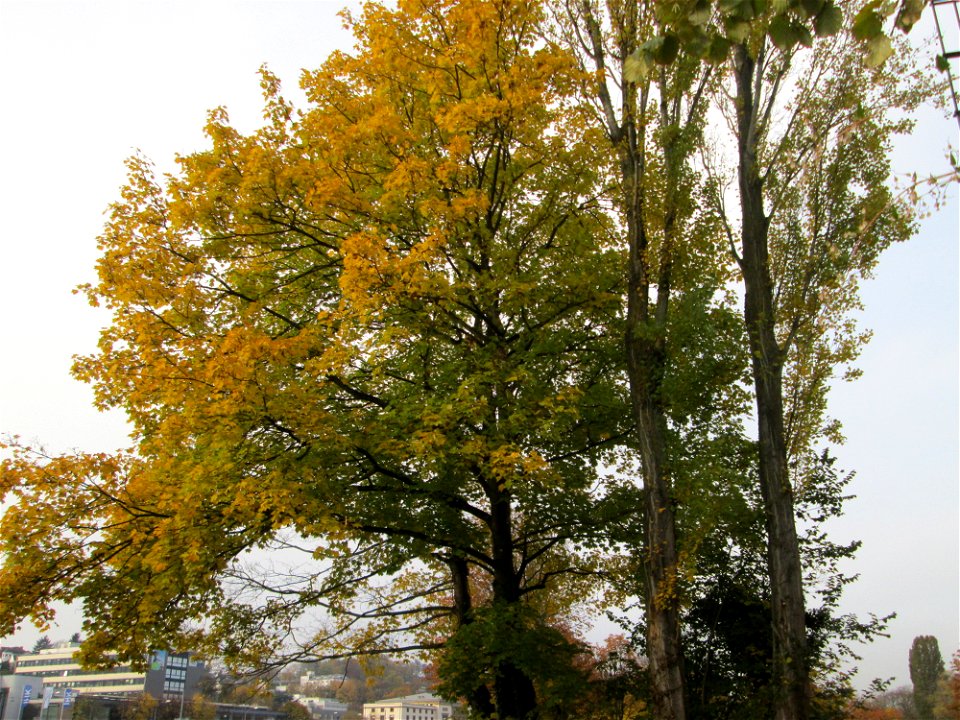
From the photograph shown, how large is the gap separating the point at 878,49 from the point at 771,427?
7.81 meters

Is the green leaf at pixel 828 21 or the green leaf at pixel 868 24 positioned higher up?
the green leaf at pixel 828 21

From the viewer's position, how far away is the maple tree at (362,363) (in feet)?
27.3

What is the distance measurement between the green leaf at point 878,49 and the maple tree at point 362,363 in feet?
19.2

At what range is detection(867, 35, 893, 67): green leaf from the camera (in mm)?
2359

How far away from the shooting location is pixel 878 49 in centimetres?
239

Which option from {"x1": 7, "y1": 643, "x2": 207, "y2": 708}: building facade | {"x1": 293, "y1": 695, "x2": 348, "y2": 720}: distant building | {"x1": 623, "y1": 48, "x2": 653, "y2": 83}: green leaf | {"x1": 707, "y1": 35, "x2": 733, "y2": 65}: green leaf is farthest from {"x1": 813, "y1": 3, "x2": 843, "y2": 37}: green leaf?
{"x1": 7, "y1": 643, "x2": 207, "y2": 708}: building facade

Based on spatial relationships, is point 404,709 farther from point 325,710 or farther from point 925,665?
point 925,665

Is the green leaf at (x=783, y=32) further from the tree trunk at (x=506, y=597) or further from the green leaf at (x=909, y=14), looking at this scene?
the tree trunk at (x=506, y=597)

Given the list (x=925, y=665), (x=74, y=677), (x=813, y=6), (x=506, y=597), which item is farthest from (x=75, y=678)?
(x=813, y=6)

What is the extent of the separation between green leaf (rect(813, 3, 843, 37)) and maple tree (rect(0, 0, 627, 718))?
579cm

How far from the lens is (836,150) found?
427 inches

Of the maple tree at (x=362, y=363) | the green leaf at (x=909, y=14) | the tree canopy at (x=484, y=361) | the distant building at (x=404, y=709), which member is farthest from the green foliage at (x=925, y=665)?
the green leaf at (x=909, y=14)

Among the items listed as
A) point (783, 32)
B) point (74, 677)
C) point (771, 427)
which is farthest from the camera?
point (74, 677)

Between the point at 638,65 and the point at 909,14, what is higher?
the point at 909,14
